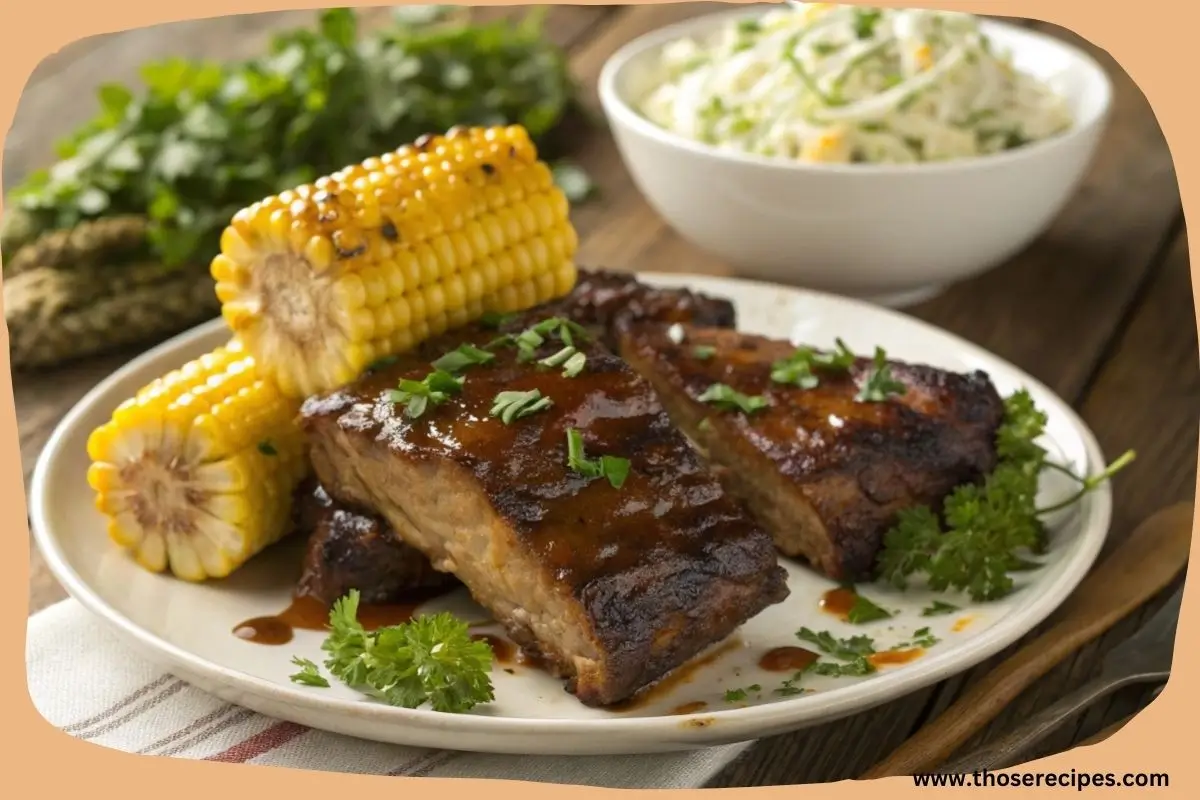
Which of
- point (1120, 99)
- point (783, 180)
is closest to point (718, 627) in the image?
point (783, 180)

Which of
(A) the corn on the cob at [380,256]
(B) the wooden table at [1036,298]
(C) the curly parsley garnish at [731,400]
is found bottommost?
(B) the wooden table at [1036,298]

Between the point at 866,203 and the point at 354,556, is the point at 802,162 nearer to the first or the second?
the point at 866,203

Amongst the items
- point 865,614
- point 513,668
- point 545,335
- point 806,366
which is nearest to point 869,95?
point 806,366

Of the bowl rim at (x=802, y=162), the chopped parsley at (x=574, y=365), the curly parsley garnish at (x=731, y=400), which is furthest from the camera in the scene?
the bowl rim at (x=802, y=162)

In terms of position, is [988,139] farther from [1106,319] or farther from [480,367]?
[480,367]

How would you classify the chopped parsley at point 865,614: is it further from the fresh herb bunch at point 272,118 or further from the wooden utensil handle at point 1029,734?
the fresh herb bunch at point 272,118

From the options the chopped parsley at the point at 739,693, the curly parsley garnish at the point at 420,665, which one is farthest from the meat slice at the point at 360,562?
the chopped parsley at the point at 739,693

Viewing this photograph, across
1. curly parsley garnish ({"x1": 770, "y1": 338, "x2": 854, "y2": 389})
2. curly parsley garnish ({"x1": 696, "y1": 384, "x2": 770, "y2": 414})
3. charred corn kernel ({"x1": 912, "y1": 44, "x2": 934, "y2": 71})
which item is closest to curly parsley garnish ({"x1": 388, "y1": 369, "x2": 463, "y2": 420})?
curly parsley garnish ({"x1": 696, "y1": 384, "x2": 770, "y2": 414})
